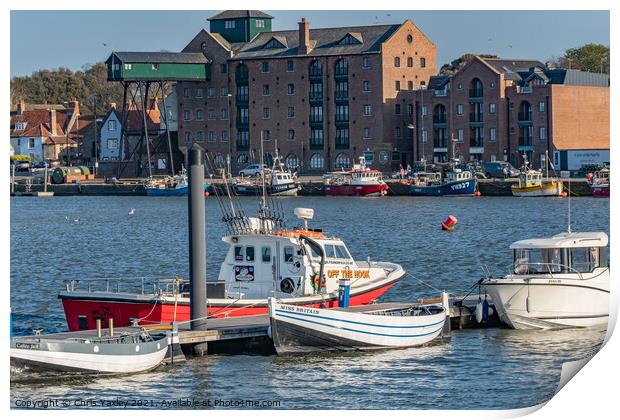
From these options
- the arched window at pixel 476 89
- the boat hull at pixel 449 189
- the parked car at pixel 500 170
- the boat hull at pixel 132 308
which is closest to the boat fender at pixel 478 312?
the boat hull at pixel 132 308

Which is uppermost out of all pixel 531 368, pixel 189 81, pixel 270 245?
pixel 189 81

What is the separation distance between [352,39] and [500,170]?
2036 centimetres

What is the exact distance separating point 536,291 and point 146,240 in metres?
40.7

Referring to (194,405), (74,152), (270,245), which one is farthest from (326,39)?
(194,405)

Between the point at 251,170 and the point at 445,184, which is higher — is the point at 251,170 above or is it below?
above

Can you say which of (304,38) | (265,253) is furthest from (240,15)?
(265,253)

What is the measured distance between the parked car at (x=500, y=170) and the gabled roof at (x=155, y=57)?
103 ft

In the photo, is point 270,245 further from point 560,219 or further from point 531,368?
point 560,219

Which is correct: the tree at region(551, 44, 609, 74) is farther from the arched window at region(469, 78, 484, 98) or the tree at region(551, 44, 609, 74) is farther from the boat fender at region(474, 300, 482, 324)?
the boat fender at region(474, 300, 482, 324)

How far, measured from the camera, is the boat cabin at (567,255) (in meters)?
36.2

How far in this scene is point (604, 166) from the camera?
114m

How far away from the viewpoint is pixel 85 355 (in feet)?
96.3

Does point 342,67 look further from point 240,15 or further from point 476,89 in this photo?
point 476,89

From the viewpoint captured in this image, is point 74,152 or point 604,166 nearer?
point 604,166
